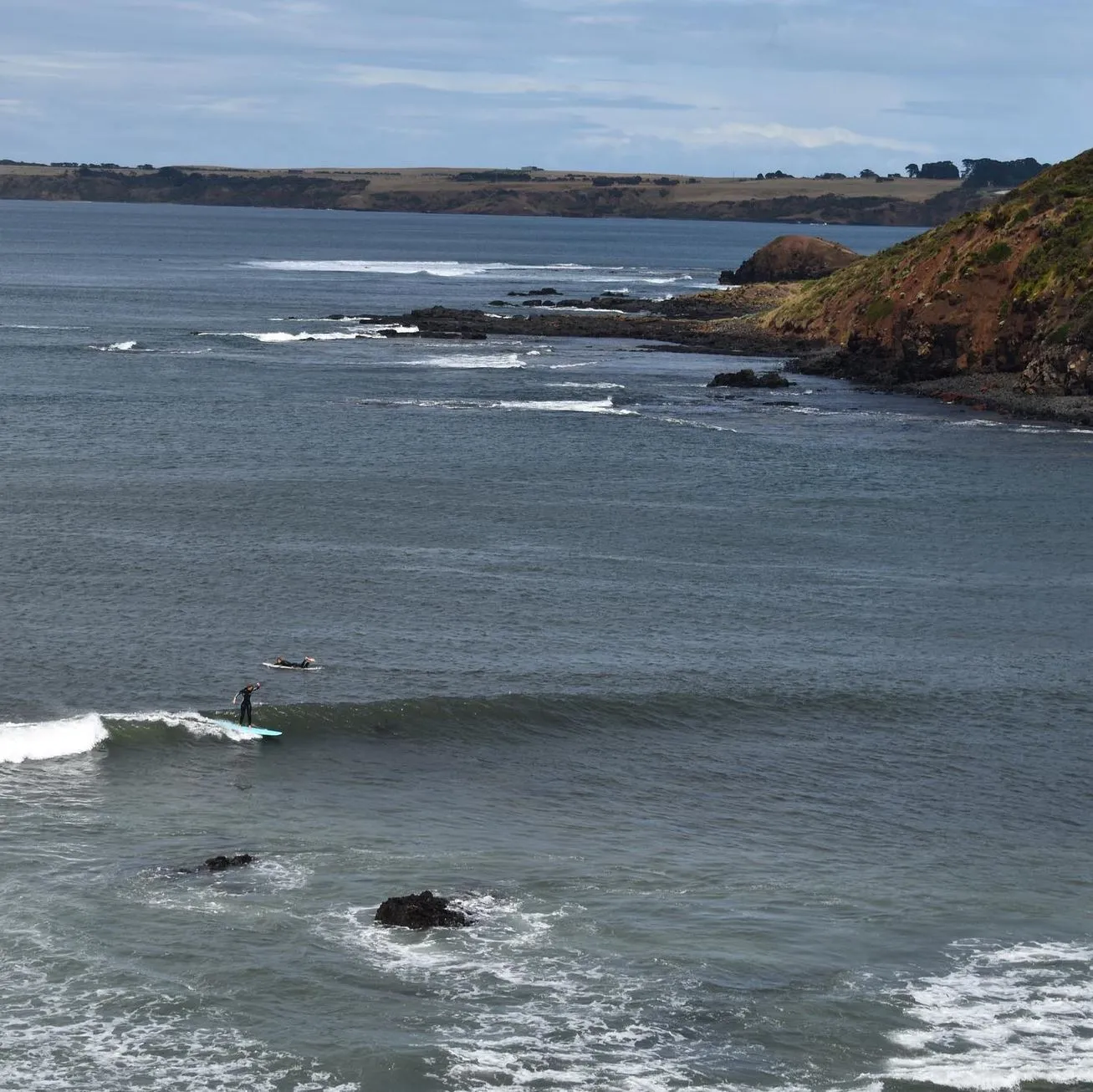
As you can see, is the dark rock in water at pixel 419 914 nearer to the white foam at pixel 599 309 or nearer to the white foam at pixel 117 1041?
the white foam at pixel 117 1041

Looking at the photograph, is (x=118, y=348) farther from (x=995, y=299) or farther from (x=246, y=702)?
(x=246, y=702)

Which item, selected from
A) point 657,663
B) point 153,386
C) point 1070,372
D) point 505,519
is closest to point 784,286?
point 1070,372

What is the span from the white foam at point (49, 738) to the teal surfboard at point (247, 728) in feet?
9.14

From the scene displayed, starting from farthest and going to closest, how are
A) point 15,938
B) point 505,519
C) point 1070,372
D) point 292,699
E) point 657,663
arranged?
point 1070,372 < point 505,519 < point 657,663 < point 292,699 < point 15,938

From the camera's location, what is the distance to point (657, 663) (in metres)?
46.9

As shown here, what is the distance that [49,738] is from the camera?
1575 inches

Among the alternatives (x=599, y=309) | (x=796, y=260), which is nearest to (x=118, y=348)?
(x=599, y=309)

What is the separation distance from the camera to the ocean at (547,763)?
27.0 m

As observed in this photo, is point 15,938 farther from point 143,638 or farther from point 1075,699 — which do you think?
point 1075,699

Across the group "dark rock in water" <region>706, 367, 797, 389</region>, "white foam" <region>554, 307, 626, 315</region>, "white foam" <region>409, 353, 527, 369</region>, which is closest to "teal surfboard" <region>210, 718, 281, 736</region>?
"dark rock in water" <region>706, 367, 797, 389</region>

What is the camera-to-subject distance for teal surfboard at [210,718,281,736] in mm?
41125

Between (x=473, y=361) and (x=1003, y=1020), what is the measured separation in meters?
91.9

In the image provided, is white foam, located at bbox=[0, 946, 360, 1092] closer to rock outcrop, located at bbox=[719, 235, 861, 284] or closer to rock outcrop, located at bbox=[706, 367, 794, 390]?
rock outcrop, located at bbox=[706, 367, 794, 390]

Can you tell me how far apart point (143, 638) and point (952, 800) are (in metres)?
23.2
